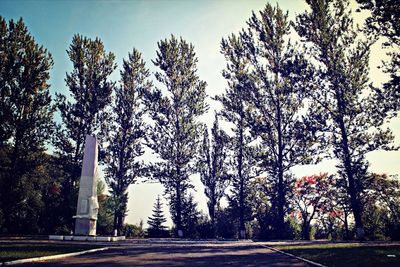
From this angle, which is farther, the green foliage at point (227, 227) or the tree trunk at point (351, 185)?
the green foliage at point (227, 227)

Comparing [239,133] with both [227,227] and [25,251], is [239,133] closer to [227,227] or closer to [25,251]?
[227,227]

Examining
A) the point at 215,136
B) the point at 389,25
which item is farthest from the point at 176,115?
the point at 389,25

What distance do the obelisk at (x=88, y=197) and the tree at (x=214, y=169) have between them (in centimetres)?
1263

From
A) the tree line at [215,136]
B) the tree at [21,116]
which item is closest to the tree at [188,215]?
the tree line at [215,136]

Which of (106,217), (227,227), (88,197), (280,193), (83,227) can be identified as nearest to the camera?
(83,227)

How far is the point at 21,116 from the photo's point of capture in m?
27.8

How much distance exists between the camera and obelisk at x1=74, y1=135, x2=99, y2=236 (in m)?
21.2

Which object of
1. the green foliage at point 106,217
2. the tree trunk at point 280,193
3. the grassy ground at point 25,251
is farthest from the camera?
the green foliage at point 106,217

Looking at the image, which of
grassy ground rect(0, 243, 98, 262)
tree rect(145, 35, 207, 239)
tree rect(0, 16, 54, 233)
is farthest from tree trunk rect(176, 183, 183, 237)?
grassy ground rect(0, 243, 98, 262)

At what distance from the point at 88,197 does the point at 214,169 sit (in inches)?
584

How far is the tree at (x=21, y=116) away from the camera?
26016 millimetres

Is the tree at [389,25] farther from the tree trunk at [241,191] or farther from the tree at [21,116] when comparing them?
the tree at [21,116]

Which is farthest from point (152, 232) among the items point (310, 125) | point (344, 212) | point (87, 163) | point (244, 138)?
point (344, 212)

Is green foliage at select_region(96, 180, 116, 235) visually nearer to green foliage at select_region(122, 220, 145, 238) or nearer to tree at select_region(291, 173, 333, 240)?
green foliage at select_region(122, 220, 145, 238)
